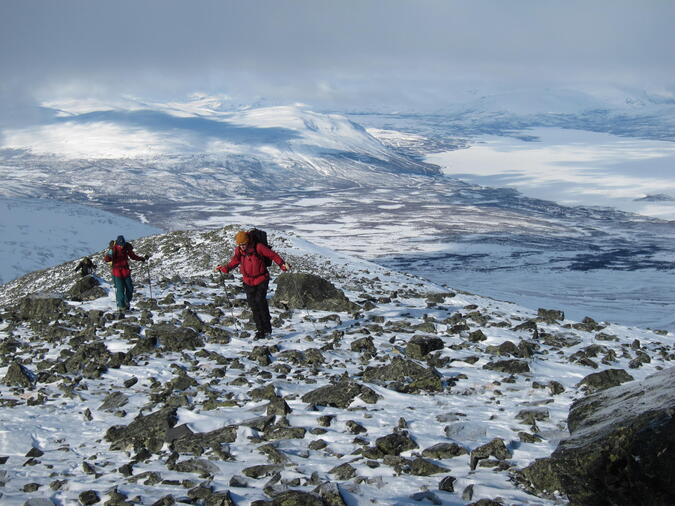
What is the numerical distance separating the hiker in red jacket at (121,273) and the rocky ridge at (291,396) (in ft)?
1.95

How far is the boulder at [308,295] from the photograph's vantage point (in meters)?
15.4

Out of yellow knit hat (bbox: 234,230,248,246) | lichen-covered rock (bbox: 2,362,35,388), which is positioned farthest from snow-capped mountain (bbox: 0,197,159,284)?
yellow knit hat (bbox: 234,230,248,246)

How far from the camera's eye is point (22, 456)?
23.5 ft

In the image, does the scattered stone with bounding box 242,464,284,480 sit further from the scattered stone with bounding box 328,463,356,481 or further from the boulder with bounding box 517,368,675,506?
the boulder with bounding box 517,368,675,506

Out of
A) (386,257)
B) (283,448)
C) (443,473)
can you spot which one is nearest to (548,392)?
(443,473)

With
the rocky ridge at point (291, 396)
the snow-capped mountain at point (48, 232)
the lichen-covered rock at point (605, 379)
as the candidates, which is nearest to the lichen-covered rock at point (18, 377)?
the rocky ridge at point (291, 396)

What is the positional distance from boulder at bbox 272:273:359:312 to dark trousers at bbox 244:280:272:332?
2.92 m

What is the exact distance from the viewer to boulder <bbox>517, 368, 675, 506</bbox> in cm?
510

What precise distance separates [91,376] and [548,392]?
734 cm

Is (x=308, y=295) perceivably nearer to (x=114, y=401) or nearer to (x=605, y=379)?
(x=114, y=401)

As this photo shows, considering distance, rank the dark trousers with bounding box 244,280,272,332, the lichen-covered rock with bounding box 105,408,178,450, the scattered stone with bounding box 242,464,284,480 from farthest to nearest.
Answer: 1. the dark trousers with bounding box 244,280,272,332
2. the lichen-covered rock with bounding box 105,408,178,450
3. the scattered stone with bounding box 242,464,284,480

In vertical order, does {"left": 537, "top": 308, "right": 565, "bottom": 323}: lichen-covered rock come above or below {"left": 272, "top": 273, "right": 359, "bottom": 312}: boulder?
below

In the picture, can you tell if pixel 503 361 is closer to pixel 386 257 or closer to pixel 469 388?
pixel 469 388

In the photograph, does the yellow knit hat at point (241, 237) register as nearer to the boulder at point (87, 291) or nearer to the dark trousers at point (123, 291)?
the dark trousers at point (123, 291)
